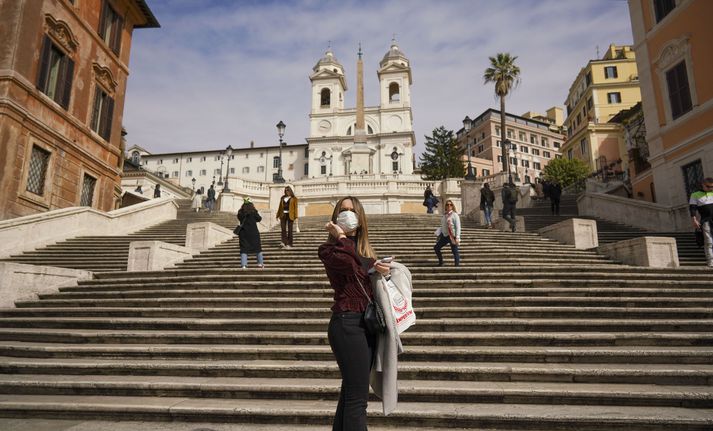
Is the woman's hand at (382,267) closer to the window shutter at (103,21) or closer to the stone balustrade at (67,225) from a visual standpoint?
the stone balustrade at (67,225)

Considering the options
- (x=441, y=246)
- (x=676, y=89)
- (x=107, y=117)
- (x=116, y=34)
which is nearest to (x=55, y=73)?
(x=107, y=117)

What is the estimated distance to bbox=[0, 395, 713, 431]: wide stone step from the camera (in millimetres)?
3961

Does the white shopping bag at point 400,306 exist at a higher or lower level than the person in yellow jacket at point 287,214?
lower

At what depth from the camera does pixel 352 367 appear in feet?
8.92

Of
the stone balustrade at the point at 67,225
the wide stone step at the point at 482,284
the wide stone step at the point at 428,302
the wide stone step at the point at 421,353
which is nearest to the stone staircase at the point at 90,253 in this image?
the stone balustrade at the point at 67,225

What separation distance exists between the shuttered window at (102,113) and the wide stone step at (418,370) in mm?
18708

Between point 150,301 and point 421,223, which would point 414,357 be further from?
point 421,223

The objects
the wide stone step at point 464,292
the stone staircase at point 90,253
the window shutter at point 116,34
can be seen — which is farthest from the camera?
the window shutter at point 116,34

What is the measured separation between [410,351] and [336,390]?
1.35 metres

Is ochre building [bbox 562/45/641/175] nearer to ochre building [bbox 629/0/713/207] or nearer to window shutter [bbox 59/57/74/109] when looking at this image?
ochre building [bbox 629/0/713/207]

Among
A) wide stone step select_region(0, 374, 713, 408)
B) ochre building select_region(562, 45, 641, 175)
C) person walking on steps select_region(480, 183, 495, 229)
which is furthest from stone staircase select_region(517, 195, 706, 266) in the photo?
ochre building select_region(562, 45, 641, 175)

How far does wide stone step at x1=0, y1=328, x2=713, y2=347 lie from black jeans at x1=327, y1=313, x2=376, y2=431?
3.44 meters

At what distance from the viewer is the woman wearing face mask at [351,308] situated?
2.71 meters

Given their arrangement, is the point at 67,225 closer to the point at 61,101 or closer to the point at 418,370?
the point at 61,101
